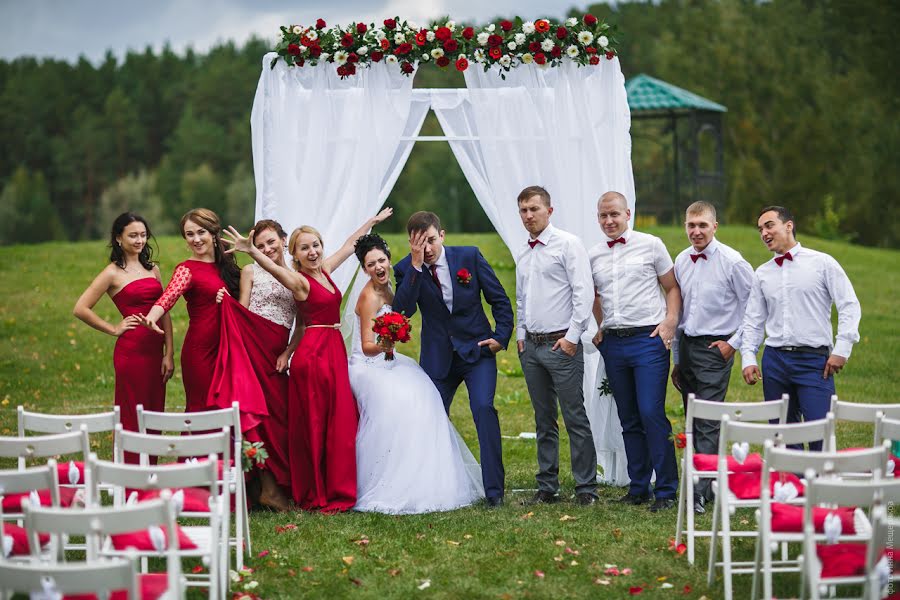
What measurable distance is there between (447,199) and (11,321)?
2810 centimetres

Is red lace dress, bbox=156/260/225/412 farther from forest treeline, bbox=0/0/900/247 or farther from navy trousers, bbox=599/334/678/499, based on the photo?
forest treeline, bbox=0/0/900/247

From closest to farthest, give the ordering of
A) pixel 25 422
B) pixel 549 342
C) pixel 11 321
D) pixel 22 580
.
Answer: pixel 22 580 → pixel 25 422 → pixel 549 342 → pixel 11 321

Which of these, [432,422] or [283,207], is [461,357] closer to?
[432,422]

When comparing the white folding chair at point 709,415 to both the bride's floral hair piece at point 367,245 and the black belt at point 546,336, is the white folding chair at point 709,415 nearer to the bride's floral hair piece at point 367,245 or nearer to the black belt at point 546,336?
the black belt at point 546,336

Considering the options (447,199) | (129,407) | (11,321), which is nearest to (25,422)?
(129,407)

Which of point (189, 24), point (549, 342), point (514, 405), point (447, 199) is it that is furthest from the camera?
point (189, 24)

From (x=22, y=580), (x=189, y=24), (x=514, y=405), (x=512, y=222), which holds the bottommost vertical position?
(x=514, y=405)

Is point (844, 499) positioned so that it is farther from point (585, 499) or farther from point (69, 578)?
point (585, 499)

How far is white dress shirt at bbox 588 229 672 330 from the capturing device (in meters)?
6.64

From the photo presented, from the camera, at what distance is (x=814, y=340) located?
6191 mm

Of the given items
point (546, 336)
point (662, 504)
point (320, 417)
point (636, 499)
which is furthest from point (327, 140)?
point (662, 504)

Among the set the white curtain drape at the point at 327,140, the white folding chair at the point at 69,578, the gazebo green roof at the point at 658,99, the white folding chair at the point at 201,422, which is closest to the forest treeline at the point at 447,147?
the gazebo green roof at the point at 658,99

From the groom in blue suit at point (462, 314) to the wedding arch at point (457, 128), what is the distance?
581 millimetres

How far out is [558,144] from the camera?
7.38m
